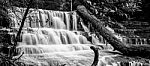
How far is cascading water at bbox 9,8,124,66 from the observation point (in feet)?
23.6

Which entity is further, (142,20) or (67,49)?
(142,20)

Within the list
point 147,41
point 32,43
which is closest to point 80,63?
point 32,43

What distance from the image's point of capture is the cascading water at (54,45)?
719 cm

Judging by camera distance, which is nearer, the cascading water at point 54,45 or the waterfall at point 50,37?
the cascading water at point 54,45

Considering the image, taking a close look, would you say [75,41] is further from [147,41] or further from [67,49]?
[147,41]

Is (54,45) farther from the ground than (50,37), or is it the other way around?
(50,37)

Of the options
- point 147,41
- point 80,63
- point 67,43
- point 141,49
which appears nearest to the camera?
point 80,63

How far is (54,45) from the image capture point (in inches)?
402

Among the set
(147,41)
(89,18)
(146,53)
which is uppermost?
(89,18)

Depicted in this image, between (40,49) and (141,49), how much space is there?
3976 mm

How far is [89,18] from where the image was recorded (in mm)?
9195

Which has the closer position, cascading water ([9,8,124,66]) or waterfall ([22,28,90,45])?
cascading water ([9,8,124,66])

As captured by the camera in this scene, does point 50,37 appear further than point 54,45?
Yes

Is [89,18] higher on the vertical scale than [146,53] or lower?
higher
